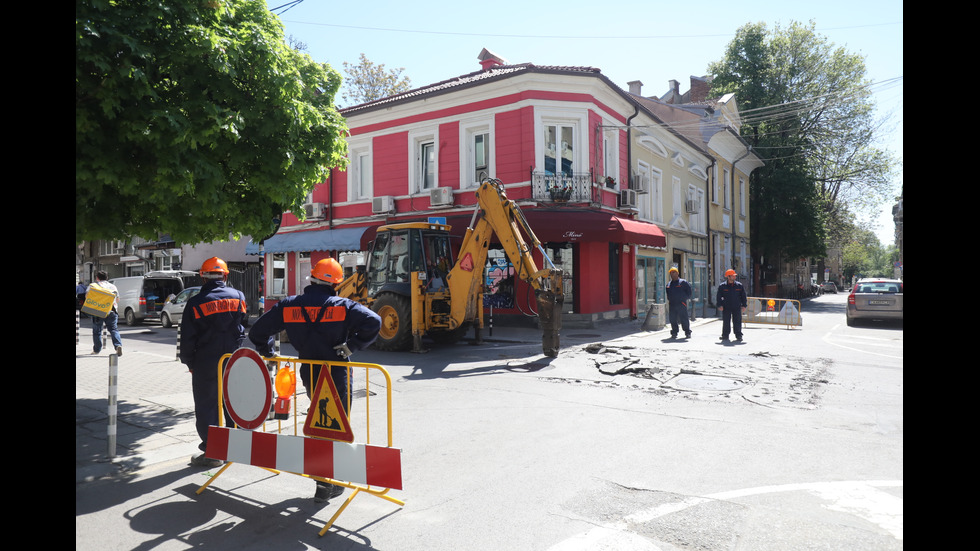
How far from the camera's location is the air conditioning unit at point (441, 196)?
1872 cm

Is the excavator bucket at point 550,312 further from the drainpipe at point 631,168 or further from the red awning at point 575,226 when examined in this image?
the drainpipe at point 631,168

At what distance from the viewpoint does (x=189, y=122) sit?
5355 millimetres

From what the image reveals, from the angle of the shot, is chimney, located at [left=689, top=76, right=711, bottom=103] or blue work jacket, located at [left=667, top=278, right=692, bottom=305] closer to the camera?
blue work jacket, located at [left=667, top=278, right=692, bottom=305]

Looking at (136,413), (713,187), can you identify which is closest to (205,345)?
(136,413)

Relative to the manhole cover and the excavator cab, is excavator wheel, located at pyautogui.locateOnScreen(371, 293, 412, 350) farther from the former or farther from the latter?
the manhole cover

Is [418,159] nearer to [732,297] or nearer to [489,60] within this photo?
[489,60]

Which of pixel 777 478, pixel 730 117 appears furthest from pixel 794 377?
pixel 730 117

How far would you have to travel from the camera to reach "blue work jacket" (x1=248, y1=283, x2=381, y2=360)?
4.73m

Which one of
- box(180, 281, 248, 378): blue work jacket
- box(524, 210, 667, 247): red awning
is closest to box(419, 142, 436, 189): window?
box(524, 210, 667, 247): red awning

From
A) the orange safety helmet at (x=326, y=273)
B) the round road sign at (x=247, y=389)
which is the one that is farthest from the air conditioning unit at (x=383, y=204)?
the round road sign at (x=247, y=389)

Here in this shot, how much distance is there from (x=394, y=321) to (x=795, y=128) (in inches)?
1344

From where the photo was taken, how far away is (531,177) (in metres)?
17.3

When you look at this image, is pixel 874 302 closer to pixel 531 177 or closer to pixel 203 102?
pixel 531 177

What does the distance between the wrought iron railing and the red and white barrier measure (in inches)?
532
